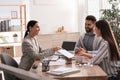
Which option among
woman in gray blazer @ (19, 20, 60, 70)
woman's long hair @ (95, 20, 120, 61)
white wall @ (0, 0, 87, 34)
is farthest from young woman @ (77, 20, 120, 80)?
white wall @ (0, 0, 87, 34)

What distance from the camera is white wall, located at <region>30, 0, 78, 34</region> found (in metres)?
7.16

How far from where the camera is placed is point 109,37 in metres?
3.13

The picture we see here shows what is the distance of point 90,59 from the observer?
3328 millimetres

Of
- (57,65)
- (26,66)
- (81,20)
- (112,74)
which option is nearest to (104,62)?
(112,74)

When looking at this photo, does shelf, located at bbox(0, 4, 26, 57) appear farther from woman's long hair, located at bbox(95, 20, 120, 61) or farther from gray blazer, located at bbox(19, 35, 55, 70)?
woman's long hair, located at bbox(95, 20, 120, 61)

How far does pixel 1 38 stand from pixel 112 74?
15.5ft

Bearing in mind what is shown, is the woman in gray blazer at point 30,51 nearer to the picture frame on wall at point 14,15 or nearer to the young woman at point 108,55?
the young woman at point 108,55

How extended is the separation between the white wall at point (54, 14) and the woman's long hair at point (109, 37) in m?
4.13

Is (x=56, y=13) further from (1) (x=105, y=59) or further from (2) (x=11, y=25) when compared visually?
(1) (x=105, y=59)

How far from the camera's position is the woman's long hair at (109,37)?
301cm

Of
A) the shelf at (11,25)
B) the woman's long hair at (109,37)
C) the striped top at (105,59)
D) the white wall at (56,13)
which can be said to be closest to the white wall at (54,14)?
the white wall at (56,13)

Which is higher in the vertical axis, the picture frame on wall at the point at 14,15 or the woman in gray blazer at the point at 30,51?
the picture frame on wall at the point at 14,15

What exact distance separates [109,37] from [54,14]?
4332 mm

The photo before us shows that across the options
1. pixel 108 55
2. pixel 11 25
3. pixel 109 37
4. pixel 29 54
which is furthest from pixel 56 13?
pixel 108 55
